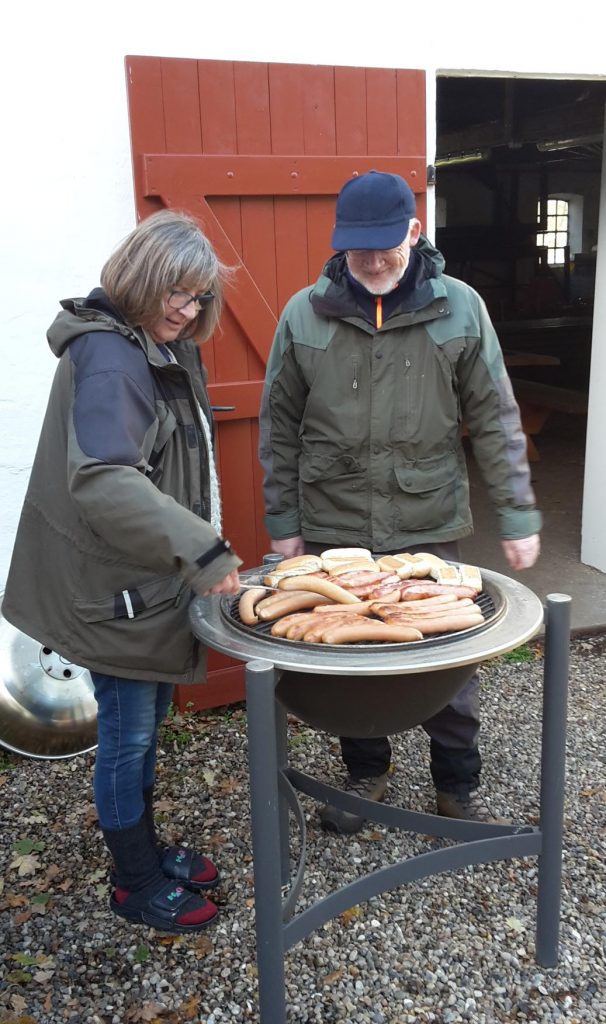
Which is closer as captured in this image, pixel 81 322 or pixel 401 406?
pixel 81 322

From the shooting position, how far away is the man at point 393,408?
295 centimetres

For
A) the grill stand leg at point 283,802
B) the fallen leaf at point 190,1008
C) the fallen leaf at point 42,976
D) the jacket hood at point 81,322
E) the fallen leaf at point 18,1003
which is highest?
the jacket hood at point 81,322

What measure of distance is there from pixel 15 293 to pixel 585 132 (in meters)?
7.63

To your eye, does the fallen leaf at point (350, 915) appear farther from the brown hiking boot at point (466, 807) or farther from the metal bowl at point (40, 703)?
the metal bowl at point (40, 703)

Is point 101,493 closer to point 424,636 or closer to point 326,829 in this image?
point 424,636

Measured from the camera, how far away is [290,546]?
10.6 feet

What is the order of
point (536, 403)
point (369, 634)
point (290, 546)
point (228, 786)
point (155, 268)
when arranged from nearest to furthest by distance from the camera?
point (369, 634) → point (155, 268) → point (290, 546) → point (228, 786) → point (536, 403)

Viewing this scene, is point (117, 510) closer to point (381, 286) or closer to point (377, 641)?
point (377, 641)

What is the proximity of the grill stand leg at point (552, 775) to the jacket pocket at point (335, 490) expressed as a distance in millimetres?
797

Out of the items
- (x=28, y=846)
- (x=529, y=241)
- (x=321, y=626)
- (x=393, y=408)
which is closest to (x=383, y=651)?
(x=321, y=626)

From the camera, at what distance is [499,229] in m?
18.1

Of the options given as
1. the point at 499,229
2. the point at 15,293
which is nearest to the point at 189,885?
the point at 15,293

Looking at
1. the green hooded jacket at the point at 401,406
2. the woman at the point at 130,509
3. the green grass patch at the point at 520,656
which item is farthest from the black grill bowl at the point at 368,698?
the green grass patch at the point at 520,656

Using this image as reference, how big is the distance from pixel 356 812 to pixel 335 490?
103cm
